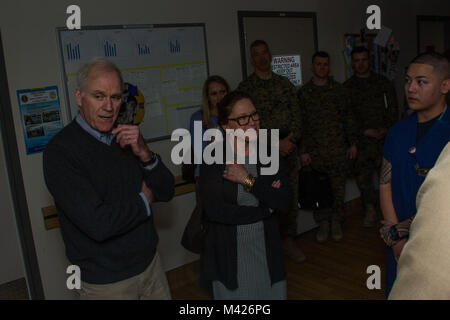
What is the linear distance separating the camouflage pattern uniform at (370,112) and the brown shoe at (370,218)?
3.5 inches

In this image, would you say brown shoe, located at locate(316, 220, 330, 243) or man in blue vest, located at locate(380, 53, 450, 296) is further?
brown shoe, located at locate(316, 220, 330, 243)

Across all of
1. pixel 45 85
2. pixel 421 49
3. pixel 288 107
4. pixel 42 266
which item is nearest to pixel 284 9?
pixel 288 107

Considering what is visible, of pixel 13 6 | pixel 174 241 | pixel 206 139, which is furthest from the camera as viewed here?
pixel 174 241

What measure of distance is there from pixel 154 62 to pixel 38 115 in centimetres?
93

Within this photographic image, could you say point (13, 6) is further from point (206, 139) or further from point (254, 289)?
point (254, 289)

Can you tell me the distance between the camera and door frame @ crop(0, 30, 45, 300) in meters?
2.30

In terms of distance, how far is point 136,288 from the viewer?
1.57m

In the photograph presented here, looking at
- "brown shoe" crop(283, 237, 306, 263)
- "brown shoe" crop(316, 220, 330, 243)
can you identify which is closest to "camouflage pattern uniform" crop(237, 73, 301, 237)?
"brown shoe" crop(283, 237, 306, 263)

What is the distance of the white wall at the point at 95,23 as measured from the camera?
2336mm

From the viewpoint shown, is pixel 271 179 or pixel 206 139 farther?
pixel 206 139

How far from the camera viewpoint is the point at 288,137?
3.39m

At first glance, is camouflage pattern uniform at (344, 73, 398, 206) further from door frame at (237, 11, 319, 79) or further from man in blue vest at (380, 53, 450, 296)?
man in blue vest at (380, 53, 450, 296)

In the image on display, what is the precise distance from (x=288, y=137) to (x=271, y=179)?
1555mm

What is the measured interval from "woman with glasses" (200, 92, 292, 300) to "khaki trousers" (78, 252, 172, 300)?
28 cm
